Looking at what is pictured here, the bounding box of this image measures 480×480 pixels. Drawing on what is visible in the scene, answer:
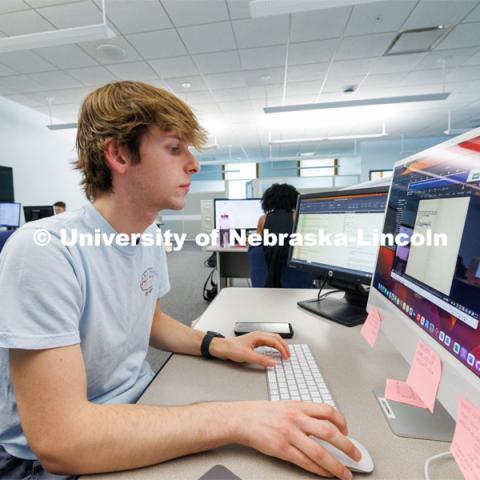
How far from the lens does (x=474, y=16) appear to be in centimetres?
298

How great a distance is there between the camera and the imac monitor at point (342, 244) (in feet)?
3.02

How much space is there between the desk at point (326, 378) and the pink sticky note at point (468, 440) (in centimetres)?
8

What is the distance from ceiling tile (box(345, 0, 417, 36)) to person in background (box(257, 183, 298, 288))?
198cm

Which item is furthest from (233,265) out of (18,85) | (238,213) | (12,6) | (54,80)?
(18,85)

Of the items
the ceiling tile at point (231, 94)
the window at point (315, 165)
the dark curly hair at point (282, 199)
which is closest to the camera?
the dark curly hair at point (282, 199)

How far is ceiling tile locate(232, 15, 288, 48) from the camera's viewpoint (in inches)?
116

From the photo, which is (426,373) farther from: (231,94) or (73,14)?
(231,94)

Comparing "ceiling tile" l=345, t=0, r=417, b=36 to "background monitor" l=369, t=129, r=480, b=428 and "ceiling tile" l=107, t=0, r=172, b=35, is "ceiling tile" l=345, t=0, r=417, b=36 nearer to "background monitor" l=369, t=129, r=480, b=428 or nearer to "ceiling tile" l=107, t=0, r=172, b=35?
"ceiling tile" l=107, t=0, r=172, b=35

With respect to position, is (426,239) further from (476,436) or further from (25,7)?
(25,7)

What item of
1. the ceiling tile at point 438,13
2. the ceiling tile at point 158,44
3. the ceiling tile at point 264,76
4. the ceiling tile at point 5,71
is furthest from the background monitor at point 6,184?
the ceiling tile at point 438,13

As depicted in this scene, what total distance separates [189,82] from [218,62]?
2.37ft

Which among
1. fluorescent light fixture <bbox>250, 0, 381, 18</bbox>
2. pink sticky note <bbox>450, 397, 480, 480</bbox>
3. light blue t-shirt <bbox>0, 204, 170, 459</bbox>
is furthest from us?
fluorescent light fixture <bbox>250, 0, 381, 18</bbox>

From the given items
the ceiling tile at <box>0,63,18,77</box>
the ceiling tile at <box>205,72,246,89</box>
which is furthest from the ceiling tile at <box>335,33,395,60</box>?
the ceiling tile at <box>0,63,18,77</box>

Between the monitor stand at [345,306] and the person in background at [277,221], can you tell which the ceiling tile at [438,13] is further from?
the monitor stand at [345,306]
